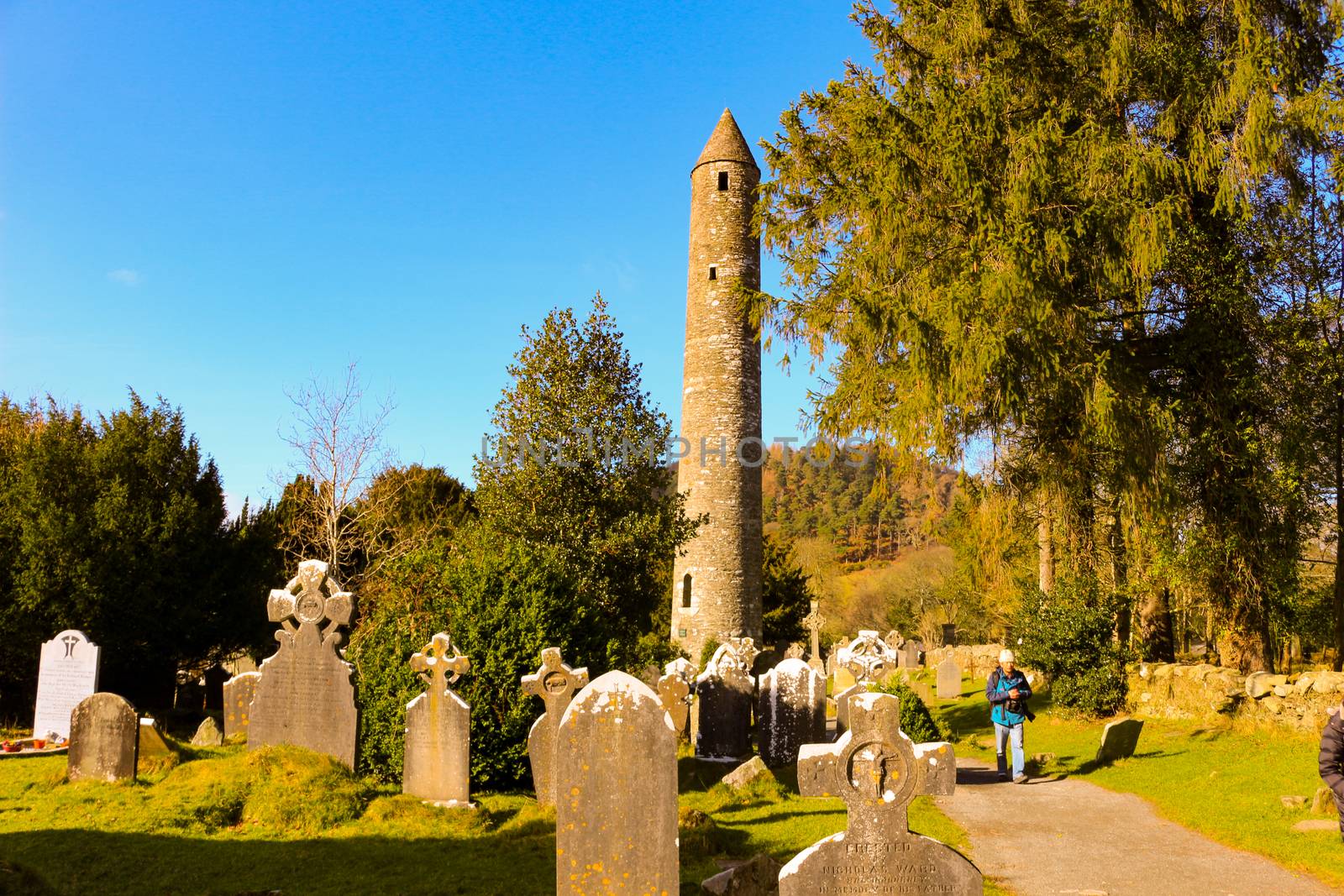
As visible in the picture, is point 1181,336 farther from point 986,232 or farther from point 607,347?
point 607,347

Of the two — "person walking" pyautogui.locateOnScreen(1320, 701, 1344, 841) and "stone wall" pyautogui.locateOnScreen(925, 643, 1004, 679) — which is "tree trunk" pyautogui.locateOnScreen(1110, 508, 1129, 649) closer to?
"stone wall" pyautogui.locateOnScreen(925, 643, 1004, 679)

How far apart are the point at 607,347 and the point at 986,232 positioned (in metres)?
7.76

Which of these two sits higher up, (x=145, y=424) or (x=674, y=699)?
(x=145, y=424)

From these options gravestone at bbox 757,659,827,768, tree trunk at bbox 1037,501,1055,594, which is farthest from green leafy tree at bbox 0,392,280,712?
tree trunk at bbox 1037,501,1055,594

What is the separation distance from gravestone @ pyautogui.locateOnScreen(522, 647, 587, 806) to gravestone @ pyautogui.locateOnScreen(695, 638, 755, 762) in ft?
10.1

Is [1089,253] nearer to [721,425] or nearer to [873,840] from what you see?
[721,425]

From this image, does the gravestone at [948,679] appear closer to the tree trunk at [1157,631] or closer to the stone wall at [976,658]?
the tree trunk at [1157,631]

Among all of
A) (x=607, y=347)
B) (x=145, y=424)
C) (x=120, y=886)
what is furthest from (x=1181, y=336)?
(x=145, y=424)

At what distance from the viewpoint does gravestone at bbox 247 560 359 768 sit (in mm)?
9898

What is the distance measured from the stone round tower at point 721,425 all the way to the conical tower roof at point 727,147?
0.25 ft

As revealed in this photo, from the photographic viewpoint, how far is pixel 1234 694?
1422 cm

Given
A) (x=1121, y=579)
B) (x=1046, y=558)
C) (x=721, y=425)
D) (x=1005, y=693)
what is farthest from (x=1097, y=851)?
(x=721, y=425)

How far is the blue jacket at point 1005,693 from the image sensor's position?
37.8 ft

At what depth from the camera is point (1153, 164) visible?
14.0 metres
